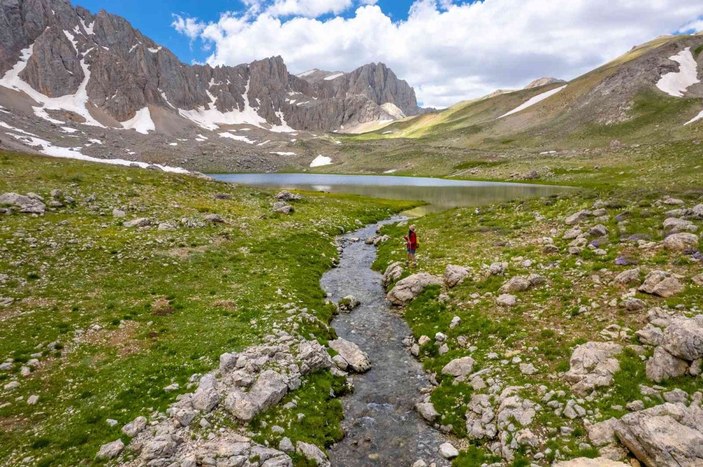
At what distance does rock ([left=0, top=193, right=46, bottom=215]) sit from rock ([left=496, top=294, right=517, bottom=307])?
43696mm

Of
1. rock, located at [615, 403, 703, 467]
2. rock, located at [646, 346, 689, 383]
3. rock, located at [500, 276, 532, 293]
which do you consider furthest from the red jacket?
rock, located at [615, 403, 703, 467]

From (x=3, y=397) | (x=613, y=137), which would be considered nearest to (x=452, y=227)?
(x=3, y=397)

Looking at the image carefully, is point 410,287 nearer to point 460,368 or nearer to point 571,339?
point 460,368

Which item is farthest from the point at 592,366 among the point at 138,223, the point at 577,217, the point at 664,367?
the point at 138,223

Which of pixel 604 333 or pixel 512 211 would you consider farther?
pixel 512 211

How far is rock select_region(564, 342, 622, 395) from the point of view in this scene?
49.7ft

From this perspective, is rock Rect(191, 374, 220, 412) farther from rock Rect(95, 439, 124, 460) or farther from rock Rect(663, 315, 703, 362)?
rock Rect(663, 315, 703, 362)

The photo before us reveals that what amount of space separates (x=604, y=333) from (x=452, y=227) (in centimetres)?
2999

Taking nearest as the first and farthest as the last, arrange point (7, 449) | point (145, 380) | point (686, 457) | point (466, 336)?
point (686, 457) < point (7, 449) < point (145, 380) < point (466, 336)

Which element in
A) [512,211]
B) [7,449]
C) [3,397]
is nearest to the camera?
[7,449]

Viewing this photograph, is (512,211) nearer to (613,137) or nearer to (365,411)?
(365,411)

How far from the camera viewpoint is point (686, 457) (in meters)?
11.0

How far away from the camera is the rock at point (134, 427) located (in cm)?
1398

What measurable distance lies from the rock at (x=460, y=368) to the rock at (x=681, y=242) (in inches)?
644
